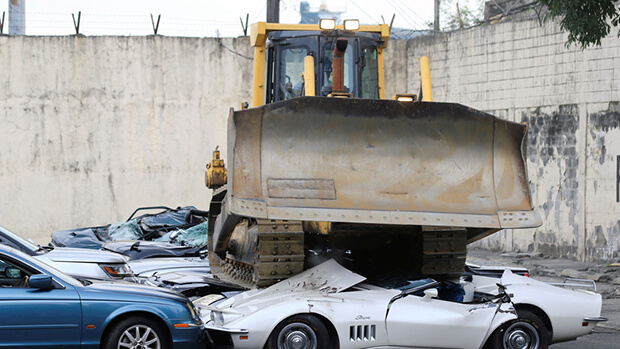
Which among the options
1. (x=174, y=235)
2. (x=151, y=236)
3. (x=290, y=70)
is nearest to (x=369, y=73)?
(x=290, y=70)

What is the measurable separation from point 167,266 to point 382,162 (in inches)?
177

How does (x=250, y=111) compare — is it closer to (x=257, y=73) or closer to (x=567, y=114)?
(x=257, y=73)

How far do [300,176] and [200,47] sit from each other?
45.6 feet

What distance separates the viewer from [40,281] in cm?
680

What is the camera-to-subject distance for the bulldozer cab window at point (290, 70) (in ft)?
35.8

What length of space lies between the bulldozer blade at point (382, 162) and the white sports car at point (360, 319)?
76 cm

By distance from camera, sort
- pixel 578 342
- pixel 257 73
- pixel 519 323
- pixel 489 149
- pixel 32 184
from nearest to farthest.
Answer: pixel 519 323 < pixel 489 149 < pixel 578 342 < pixel 257 73 < pixel 32 184

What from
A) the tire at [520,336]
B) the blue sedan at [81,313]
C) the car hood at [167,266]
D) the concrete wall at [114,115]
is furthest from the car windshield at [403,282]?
the concrete wall at [114,115]

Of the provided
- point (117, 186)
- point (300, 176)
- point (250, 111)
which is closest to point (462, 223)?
point (300, 176)

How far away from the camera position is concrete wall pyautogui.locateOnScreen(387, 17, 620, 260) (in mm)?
16094

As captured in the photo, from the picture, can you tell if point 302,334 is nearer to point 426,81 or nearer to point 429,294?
point 429,294

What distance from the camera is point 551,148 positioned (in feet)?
56.3

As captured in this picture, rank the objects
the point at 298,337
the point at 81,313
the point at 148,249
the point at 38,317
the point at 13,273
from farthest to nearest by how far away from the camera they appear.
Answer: the point at 148,249 < the point at 298,337 < the point at 13,273 < the point at 81,313 < the point at 38,317

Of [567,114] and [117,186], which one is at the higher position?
[567,114]
